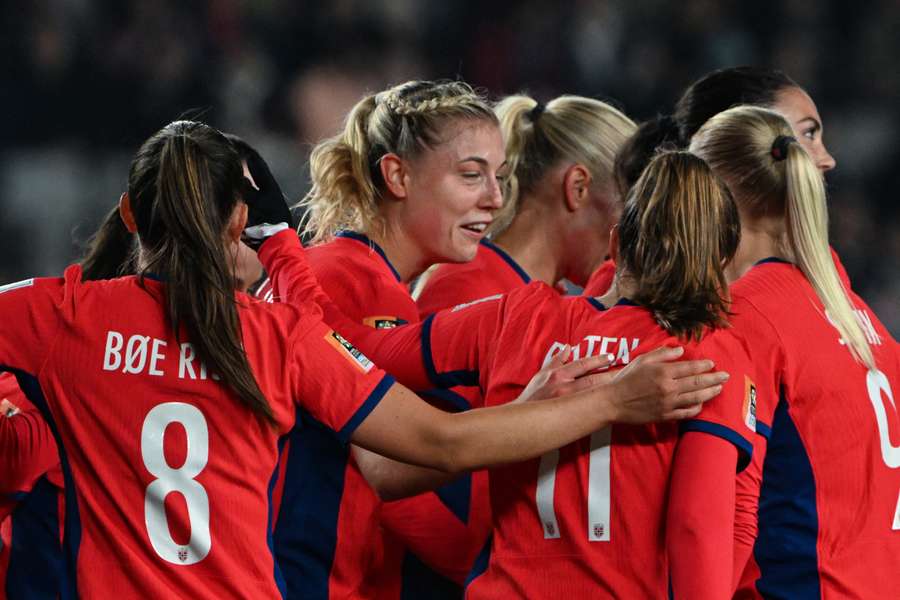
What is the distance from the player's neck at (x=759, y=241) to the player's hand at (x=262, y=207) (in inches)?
40.2

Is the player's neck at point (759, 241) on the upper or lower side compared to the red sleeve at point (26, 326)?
upper

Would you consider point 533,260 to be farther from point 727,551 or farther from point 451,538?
point 727,551

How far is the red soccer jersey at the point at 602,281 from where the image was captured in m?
3.24

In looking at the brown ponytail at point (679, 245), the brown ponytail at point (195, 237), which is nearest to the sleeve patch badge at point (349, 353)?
the brown ponytail at point (195, 237)

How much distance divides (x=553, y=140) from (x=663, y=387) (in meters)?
1.75

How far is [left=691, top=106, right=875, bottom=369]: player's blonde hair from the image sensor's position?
2.63 meters

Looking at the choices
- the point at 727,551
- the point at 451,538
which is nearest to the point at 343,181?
the point at 451,538

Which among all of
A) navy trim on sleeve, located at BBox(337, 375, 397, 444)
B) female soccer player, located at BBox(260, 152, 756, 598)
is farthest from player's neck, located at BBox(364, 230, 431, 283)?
navy trim on sleeve, located at BBox(337, 375, 397, 444)

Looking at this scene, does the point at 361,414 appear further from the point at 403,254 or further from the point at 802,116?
the point at 802,116

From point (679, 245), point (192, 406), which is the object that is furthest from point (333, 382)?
point (679, 245)

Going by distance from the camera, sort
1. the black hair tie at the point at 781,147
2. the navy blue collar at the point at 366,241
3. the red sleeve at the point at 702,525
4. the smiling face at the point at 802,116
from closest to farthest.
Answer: the red sleeve at the point at 702,525 → the black hair tie at the point at 781,147 → the navy blue collar at the point at 366,241 → the smiling face at the point at 802,116

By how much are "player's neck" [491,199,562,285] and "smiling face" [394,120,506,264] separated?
415mm

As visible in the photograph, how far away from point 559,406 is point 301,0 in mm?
6771

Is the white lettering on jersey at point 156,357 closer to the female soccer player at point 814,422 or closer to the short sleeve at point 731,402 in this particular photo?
the short sleeve at point 731,402
